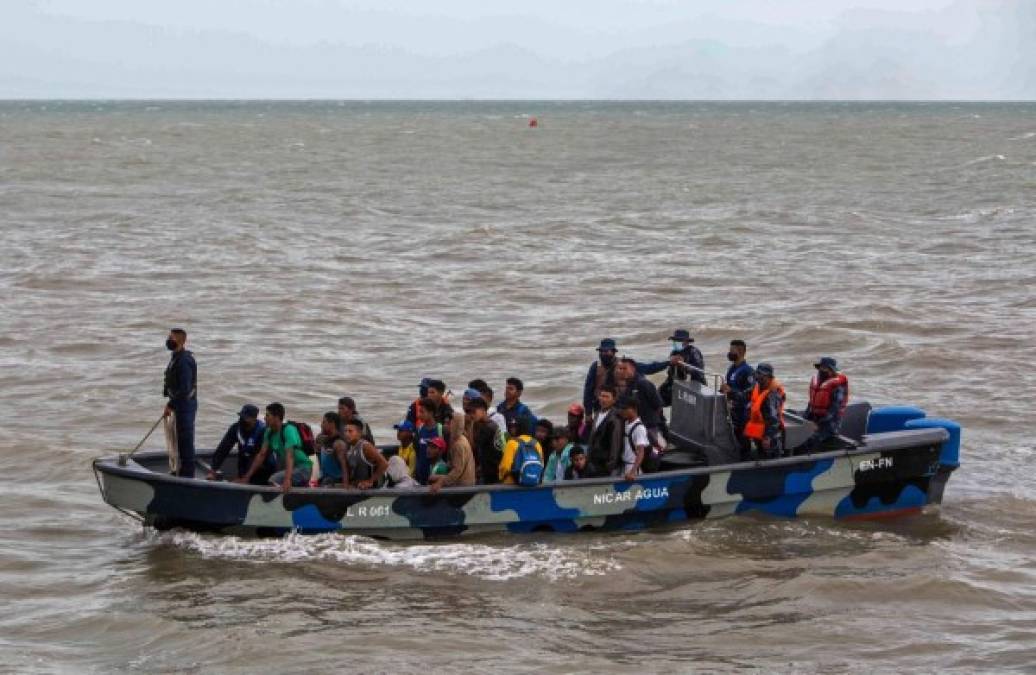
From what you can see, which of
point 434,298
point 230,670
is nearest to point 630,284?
point 434,298

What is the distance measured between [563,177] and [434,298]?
32.3m

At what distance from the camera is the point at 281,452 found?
1444cm

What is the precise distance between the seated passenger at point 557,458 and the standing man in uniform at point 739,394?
1716 millimetres

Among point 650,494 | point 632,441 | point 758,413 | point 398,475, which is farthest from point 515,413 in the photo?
point 758,413

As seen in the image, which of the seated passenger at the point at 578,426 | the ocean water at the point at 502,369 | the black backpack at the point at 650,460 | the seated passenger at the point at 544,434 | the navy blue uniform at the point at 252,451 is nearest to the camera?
the ocean water at the point at 502,369

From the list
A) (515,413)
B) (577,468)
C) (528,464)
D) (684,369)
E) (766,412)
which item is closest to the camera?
(528,464)

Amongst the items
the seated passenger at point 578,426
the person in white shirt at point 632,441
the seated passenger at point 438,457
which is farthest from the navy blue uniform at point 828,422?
the seated passenger at point 438,457

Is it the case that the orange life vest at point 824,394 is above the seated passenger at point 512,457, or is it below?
above

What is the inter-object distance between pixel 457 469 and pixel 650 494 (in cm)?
186

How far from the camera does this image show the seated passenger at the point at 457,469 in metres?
14.2

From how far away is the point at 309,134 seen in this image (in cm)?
11081

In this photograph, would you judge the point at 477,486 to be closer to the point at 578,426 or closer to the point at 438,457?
the point at 438,457

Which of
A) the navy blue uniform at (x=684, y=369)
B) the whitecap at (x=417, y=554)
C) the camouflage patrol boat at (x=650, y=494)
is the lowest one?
the whitecap at (x=417, y=554)

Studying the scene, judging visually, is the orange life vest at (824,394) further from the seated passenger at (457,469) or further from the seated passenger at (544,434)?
the seated passenger at (457,469)
